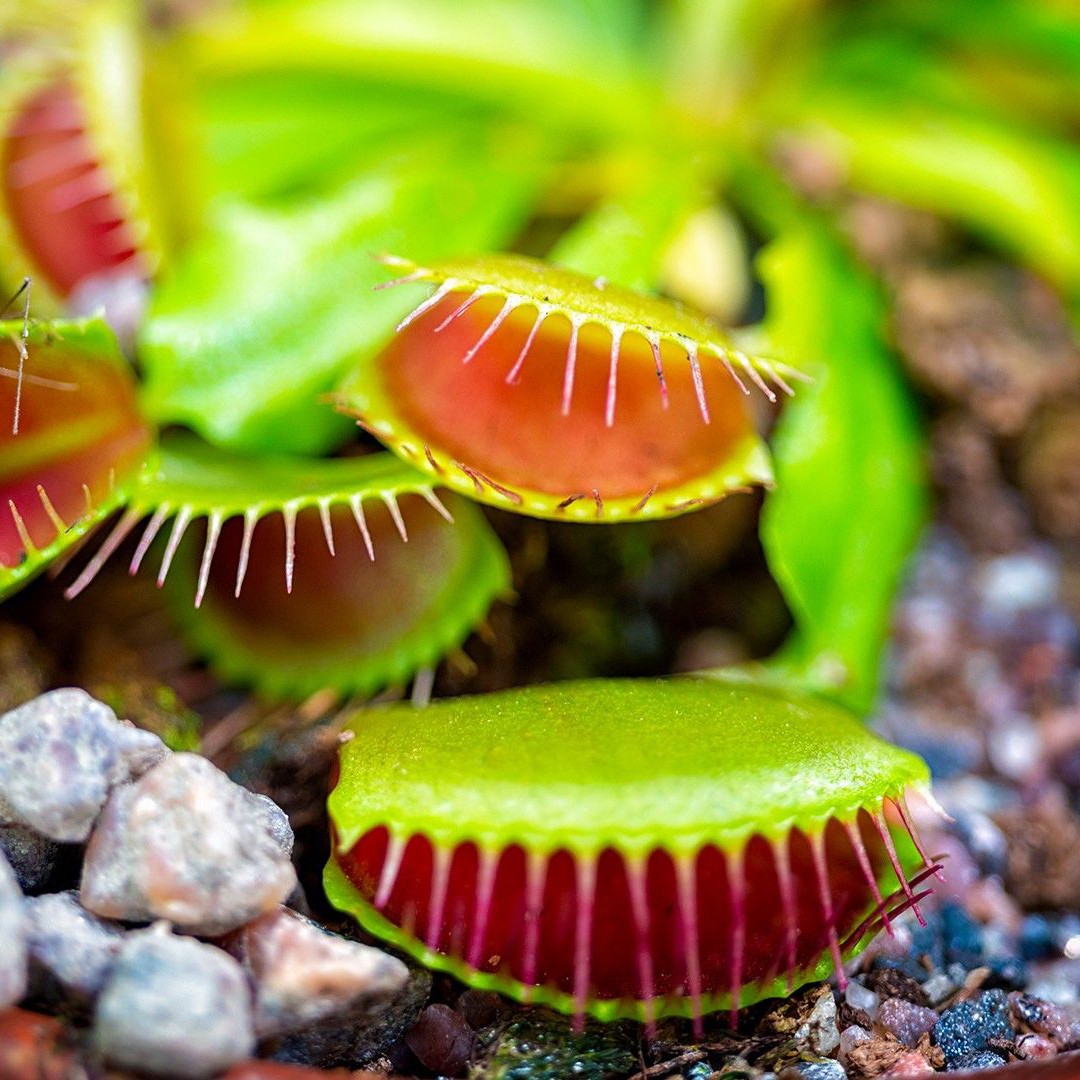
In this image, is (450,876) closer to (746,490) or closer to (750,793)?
(750,793)

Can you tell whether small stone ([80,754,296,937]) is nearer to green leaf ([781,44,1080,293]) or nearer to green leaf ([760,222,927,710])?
green leaf ([760,222,927,710])

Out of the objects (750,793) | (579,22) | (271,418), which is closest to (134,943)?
(750,793)

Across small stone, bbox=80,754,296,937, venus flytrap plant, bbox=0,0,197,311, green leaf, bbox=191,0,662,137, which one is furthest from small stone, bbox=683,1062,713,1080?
green leaf, bbox=191,0,662,137

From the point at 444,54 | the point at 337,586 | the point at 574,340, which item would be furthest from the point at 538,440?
the point at 444,54

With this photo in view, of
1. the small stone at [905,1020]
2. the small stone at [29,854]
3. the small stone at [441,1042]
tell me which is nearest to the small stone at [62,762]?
the small stone at [29,854]

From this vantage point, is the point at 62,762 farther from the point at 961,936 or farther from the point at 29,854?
the point at 961,936
